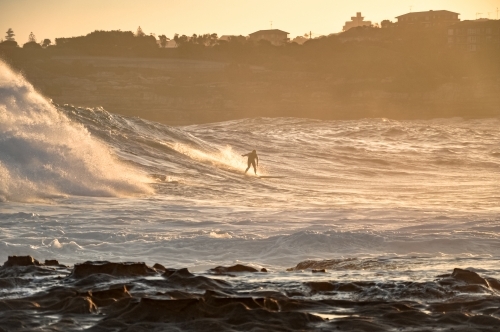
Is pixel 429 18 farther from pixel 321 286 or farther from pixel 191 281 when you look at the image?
pixel 191 281

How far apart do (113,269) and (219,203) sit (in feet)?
36.3

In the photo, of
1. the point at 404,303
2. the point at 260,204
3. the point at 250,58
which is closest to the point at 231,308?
the point at 404,303

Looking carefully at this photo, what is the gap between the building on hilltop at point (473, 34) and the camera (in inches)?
5507

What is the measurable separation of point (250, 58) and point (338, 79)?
24.9 m

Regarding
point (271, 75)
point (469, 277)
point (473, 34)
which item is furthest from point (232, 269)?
point (473, 34)

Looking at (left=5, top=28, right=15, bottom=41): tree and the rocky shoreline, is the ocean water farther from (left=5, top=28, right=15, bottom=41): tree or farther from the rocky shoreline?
(left=5, top=28, right=15, bottom=41): tree

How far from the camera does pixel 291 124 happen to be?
73375mm

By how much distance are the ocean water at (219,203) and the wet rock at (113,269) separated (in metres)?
1.63

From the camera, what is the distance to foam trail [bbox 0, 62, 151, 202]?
806 inches

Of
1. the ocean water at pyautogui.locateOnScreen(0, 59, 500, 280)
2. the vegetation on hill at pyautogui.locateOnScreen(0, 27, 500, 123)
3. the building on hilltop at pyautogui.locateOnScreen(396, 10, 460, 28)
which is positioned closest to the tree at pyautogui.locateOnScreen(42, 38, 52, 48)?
the vegetation on hill at pyautogui.locateOnScreen(0, 27, 500, 123)

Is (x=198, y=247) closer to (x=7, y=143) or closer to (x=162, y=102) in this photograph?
(x=7, y=143)

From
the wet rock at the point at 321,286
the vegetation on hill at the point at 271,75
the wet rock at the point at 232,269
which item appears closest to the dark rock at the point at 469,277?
the wet rock at the point at 321,286

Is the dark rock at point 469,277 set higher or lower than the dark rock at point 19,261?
lower

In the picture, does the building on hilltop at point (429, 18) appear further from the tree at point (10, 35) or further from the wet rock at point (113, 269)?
the wet rock at point (113, 269)
